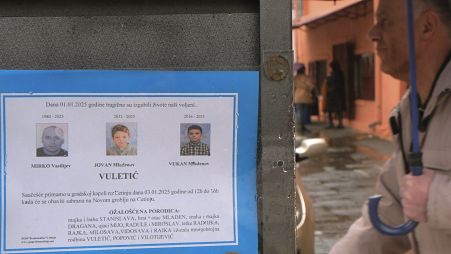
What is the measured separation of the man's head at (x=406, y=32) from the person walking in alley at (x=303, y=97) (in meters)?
14.5

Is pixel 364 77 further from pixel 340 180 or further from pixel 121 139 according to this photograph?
pixel 121 139

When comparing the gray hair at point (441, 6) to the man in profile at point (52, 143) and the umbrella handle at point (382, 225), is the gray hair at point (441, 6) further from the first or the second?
the man in profile at point (52, 143)

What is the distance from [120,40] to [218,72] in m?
0.23

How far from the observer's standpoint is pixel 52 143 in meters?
1.21

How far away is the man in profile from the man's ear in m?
1.69

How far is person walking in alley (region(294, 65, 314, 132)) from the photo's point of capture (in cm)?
1734

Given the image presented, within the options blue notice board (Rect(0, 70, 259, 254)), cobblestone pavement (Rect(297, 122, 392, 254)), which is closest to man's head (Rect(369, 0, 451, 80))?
blue notice board (Rect(0, 70, 259, 254))

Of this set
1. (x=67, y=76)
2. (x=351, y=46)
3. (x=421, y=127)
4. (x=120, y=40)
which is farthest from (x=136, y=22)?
(x=351, y=46)

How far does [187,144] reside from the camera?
4.01 feet

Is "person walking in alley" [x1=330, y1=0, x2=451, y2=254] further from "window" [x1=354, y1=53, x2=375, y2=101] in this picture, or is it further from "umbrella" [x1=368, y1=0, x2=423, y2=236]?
"window" [x1=354, y1=53, x2=375, y2=101]

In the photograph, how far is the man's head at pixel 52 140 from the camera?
1.21m

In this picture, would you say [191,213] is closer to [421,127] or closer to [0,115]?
[0,115]

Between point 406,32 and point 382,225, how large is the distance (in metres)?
0.82

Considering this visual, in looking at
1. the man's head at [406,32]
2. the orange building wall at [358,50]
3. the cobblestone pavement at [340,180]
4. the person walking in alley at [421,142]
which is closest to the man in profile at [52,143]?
the person walking in alley at [421,142]
